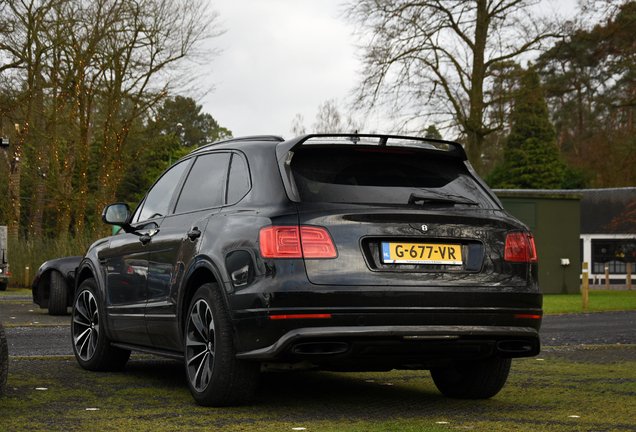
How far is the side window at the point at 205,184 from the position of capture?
582cm

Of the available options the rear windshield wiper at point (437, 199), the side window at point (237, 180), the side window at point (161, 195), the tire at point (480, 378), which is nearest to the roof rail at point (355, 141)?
the side window at point (237, 180)

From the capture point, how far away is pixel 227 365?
198 inches

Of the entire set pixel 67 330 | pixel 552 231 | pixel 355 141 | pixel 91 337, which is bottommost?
pixel 67 330

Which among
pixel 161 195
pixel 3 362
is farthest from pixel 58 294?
pixel 3 362

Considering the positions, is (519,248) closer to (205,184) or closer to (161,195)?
(205,184)

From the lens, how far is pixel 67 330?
11.4 meters

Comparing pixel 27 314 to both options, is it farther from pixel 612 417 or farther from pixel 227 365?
pixel 612 417

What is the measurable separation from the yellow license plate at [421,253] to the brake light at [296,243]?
1.08 feet

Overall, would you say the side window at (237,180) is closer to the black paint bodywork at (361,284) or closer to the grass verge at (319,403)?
the black paint bodywork at (361,284)

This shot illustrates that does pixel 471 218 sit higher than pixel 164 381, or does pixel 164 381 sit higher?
pixel 471 218

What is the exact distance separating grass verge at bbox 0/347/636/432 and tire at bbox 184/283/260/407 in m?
0.10

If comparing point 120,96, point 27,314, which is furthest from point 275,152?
point 120,96

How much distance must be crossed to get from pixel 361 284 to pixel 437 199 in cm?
82

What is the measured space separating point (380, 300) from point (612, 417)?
1.64 metres
